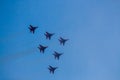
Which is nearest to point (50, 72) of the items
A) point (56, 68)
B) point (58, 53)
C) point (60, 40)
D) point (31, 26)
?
point (56, 68)

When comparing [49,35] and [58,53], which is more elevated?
[49,35]

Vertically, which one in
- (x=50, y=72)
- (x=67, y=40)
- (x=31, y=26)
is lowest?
(x=50, y=72)

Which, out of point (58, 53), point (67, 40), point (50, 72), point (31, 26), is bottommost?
point (50, 72)

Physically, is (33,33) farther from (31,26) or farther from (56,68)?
(56,68)

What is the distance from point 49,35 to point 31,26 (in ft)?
5.52

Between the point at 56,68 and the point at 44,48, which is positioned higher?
the point at 44,48

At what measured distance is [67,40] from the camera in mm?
16953

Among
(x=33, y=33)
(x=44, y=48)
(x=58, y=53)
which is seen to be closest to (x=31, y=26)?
(x=33, y=33)

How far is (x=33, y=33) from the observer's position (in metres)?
17.4

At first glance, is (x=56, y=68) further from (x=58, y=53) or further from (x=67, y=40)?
(x=67, y=40)

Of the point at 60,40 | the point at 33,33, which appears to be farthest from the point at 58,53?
the point at 33,33

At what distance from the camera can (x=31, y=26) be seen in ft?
56.0

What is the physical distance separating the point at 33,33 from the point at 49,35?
4.76ft

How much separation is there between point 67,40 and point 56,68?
2.54 metres
